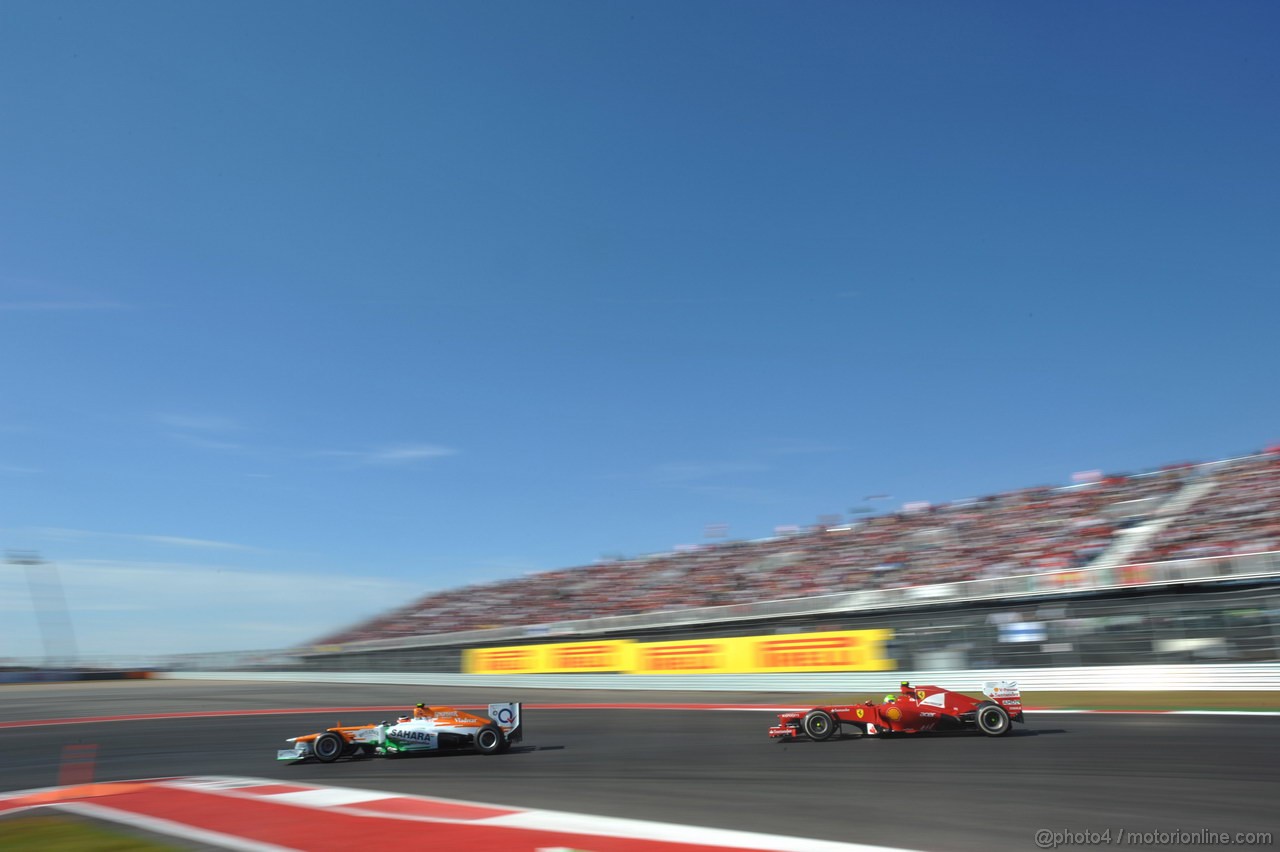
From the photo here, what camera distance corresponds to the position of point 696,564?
124 feet

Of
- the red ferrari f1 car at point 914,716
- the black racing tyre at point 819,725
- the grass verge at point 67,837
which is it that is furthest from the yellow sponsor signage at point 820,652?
the grass verge at point 67,837

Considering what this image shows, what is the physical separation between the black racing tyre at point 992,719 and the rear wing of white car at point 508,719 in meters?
6.63

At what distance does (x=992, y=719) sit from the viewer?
12.8 metres

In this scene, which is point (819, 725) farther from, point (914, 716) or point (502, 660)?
point (502, 660)

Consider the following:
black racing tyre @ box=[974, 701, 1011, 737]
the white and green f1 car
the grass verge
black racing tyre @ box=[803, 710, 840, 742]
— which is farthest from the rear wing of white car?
black racing tyre @ box=[974, 701, 1011, 737]

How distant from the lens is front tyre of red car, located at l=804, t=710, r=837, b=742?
505 inches

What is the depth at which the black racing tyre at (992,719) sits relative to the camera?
497 inches

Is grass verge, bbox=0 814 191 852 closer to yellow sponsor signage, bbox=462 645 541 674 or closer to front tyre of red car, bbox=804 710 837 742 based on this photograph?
front tyre of red car, bbox=804 710 837 742

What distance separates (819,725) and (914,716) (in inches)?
53.1

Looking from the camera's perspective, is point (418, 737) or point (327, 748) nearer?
point (327, 748)

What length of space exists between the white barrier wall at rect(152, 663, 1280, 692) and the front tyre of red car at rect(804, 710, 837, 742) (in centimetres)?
885

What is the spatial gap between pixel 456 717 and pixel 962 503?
23358 millimetres
